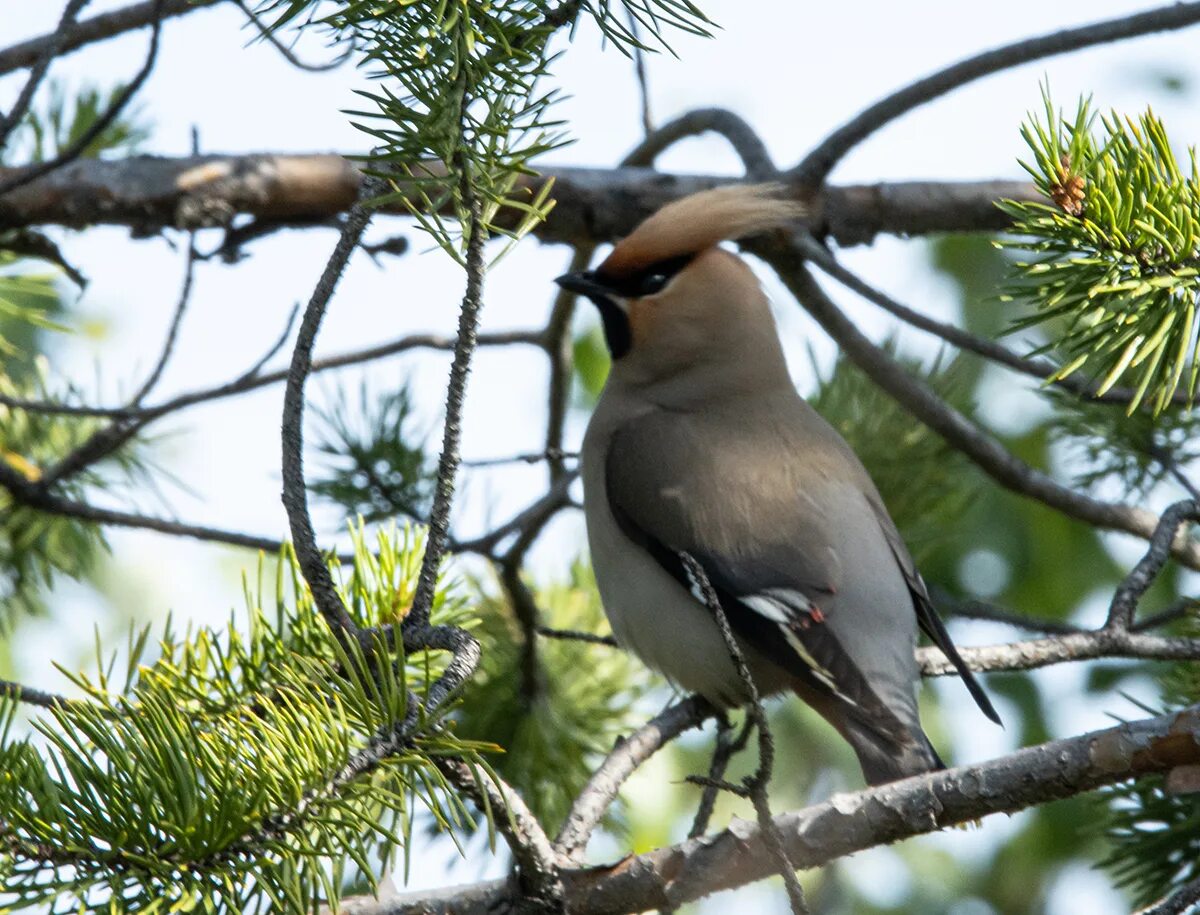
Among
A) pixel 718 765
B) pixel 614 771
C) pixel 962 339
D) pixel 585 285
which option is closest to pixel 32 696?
pixel 614 771

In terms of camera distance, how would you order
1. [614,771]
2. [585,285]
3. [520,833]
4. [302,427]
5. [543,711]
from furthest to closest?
[585,285], [543,711], [614,771], [520,833], [302,427]

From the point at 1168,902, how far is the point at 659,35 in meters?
1.09

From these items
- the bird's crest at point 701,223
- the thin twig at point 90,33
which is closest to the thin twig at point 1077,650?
the bird's crest at point 701,223

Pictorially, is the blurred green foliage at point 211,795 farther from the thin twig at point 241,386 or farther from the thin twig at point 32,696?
the thin twig at point 241,386

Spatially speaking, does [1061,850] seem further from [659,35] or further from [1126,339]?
[659,35]

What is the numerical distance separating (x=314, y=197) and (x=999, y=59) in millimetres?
1459

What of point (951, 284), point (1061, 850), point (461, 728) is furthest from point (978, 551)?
point (461, 728)

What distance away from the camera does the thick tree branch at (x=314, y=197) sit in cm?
312

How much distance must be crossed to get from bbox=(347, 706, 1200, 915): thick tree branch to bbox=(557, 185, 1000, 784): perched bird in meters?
0.85

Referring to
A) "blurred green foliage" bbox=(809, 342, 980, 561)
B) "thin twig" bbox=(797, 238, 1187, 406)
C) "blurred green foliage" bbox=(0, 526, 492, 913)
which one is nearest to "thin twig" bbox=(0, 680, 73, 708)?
"blurred green foliage" bbox=(0, 526, 492, 913)

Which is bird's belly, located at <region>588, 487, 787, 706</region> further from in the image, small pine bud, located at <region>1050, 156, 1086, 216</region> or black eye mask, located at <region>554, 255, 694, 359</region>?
small pine bud, located at <region>1050, 156, 1086, 216</region>

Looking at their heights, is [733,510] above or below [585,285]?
below

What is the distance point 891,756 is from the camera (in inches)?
103

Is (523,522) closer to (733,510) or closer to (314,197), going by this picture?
(733,510)
